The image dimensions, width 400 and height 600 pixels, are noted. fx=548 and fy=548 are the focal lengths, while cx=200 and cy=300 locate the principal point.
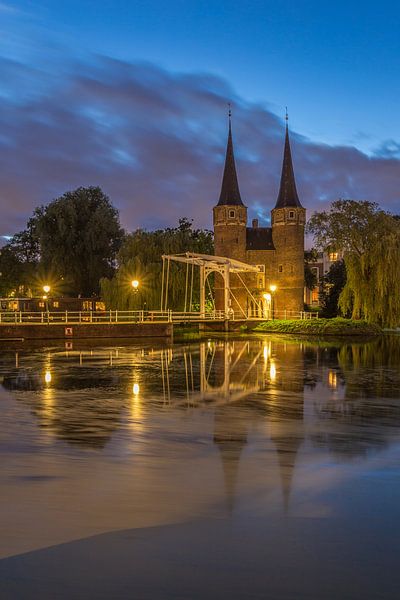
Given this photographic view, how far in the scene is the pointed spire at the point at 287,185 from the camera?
54.1 m

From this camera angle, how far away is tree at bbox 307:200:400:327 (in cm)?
3597

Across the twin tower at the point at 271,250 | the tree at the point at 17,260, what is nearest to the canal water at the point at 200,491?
the twin tower at the point at 271,250

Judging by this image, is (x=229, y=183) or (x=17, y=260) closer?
(x=229, y=183)

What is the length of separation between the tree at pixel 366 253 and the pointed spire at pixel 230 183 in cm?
1414

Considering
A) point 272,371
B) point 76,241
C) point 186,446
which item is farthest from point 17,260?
point 186,446

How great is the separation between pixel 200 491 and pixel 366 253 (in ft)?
107

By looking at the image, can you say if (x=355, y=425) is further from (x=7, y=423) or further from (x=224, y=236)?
(x=224, y=236)

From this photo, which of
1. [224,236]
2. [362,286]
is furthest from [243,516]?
[224,236]

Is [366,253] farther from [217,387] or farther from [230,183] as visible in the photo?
[217,387]

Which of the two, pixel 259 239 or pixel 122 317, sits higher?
pixel 259 239

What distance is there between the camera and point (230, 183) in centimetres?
5519

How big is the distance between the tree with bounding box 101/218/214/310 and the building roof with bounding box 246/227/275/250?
32.4 feet

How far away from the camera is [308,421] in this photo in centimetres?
1101

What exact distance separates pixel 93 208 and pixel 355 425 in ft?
148
